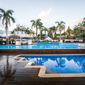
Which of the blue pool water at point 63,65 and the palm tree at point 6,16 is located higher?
the palm tree at point 6,16

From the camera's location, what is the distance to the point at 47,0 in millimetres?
14945

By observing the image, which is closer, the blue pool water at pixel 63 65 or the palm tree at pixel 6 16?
the blue pool water at pixel 63 65

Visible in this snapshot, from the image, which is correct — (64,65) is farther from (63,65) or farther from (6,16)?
(6,16)

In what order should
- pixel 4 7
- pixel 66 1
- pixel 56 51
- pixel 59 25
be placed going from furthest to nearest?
pixel 59 25, pixel 4 7, pixel 66 1, pixel 56 51

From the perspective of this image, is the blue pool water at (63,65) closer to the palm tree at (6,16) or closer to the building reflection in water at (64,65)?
the building reflection in water at (64,65)

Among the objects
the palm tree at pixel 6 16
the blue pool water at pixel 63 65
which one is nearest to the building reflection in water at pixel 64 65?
the blue pool water at pixel 63 65

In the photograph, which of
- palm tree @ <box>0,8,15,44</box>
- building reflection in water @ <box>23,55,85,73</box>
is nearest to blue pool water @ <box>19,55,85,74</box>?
building reflection in water @ <box>23,55,85,73</box>

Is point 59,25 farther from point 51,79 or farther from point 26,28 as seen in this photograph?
point 51,79

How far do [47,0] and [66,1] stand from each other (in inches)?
125

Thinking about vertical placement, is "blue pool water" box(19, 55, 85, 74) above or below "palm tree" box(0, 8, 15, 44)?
below

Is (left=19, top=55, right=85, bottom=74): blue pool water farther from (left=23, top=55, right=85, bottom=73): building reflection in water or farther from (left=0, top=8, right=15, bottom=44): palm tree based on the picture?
(left=0, top=8, right=15, bottom=44): palm tree

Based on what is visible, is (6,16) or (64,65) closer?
(64,65)

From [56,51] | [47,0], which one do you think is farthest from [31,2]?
[56,51]

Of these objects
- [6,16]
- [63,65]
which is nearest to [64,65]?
[63,65]
